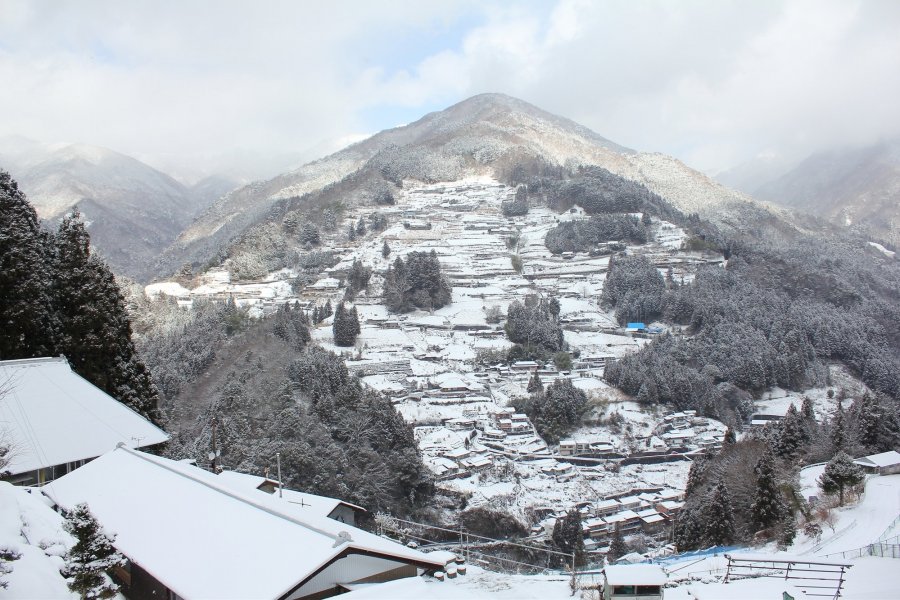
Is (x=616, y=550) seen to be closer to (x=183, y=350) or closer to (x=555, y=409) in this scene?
(x=555, y=409)

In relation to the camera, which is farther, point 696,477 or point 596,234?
point 596,234

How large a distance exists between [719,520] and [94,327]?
16581 mm

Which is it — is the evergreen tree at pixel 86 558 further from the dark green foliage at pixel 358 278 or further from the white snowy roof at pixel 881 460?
the dark green foliage at pixel 358 278

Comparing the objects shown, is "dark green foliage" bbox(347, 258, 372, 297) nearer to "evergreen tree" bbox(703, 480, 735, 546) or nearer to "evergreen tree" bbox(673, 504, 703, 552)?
"evergreen tree" bbox(673, 504, 703, 552)

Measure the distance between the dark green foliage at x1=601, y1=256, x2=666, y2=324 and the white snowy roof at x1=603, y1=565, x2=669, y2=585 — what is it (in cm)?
3428

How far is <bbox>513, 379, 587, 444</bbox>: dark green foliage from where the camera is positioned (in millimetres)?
26906

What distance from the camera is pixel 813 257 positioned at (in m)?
51.5

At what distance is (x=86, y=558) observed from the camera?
5.34 m

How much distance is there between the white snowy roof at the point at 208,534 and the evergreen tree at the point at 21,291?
576cm

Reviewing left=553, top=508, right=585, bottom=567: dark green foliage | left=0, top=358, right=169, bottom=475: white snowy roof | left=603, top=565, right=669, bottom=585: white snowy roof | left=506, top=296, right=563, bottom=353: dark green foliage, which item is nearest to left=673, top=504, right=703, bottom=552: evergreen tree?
left=553, top=508, right=585, bottom=567: dark green foliage

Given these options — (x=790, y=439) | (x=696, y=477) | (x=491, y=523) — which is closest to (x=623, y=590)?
(x=491, y=523)

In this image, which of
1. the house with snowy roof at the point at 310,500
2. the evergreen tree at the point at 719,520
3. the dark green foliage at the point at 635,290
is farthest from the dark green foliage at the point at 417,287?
the house with snowy roof at the point at 310,500

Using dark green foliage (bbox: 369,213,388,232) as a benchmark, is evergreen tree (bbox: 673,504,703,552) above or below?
below

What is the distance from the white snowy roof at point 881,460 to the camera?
17109 millimetres
